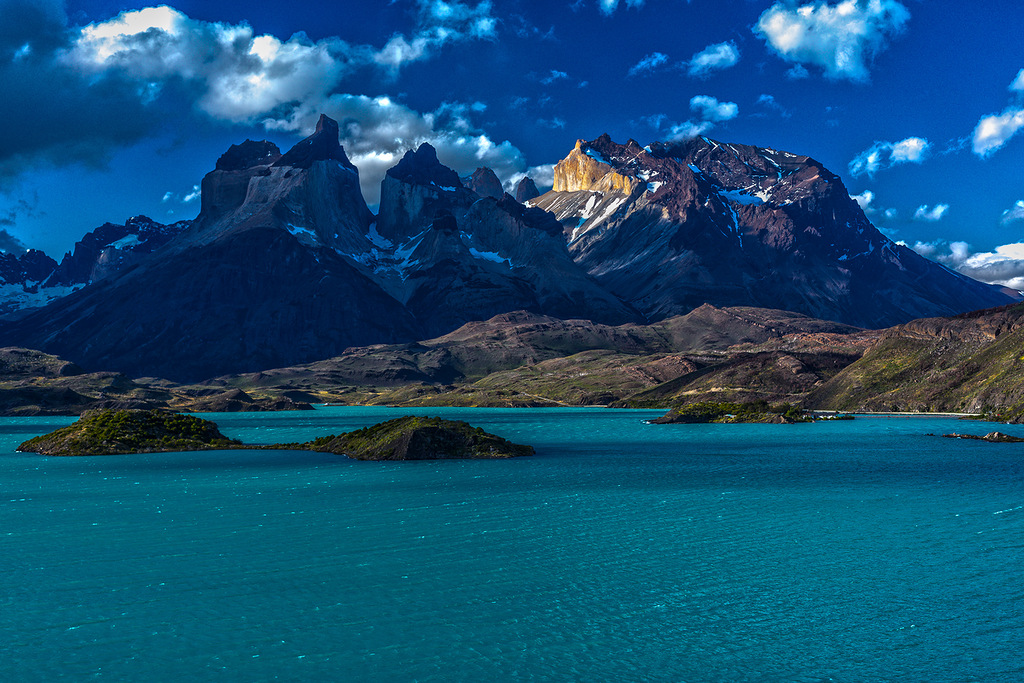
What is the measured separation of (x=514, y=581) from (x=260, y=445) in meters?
116

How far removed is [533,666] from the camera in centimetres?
2842

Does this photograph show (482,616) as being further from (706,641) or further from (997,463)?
(997,463)

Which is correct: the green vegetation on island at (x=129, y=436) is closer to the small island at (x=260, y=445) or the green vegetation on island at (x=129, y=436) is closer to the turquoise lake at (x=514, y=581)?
the small island at (x=260, y=445)

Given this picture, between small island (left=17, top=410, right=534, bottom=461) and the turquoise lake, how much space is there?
30.5m

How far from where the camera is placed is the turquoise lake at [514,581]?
29.0 meters

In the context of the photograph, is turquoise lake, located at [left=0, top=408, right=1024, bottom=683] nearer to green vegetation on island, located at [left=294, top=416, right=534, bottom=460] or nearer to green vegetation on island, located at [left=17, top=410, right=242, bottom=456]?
green vegetation on island, located at [left=294, top=416, right=534, bottom=460]

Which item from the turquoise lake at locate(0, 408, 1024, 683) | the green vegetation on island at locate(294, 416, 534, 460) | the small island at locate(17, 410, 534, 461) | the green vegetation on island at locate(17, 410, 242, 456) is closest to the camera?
the turquoise lake at locate(0, 408, 1024, 683)

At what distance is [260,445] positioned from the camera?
14538cm

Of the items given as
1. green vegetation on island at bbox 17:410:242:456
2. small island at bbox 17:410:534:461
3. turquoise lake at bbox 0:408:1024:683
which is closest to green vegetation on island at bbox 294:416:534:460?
small island at bbox 17:410:534:461

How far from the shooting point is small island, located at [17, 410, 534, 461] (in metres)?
115

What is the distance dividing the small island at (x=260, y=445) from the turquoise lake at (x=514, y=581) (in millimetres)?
30545

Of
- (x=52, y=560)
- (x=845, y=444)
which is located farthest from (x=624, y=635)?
(x=845, y=444)

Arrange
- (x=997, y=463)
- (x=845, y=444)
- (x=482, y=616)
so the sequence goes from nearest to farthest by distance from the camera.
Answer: (x=482, y=616) → (x=997, y=463) → (x=845, y=444)

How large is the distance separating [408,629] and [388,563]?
11909 millimetres
